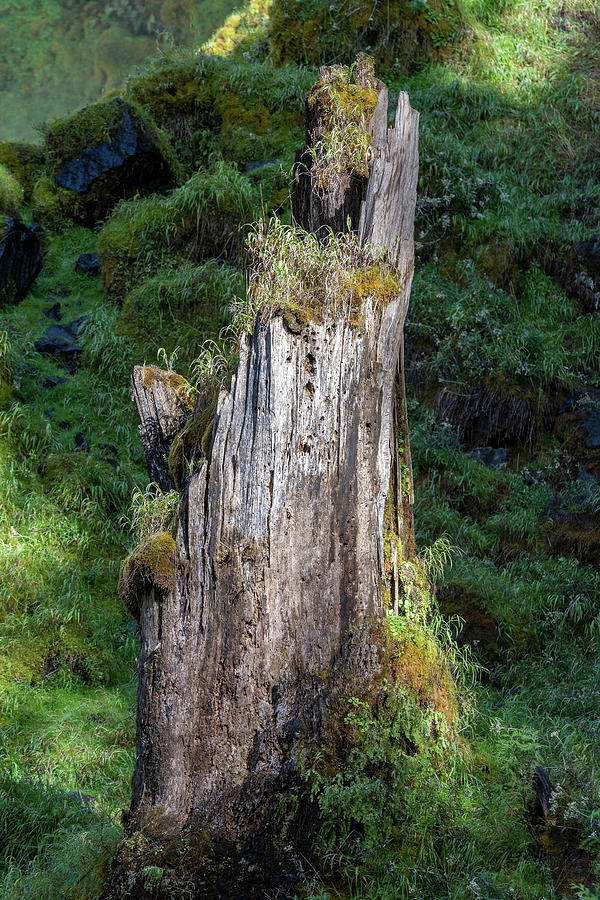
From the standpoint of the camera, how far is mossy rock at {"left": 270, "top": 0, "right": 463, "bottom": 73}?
1191 centimetres

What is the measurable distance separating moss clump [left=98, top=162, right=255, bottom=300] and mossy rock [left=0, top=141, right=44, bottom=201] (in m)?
2.04

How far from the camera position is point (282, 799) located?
3303 mm

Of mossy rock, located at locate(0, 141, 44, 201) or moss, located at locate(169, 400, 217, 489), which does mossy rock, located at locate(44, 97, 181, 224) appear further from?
moss, located at locate(169, 400, 217, 489)

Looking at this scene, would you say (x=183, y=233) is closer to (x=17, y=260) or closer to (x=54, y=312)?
(x=54, y=312)

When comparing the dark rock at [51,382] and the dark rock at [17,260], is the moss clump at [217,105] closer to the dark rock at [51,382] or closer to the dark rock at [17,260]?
the dark rock at [17,260]

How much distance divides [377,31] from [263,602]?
11.2 m

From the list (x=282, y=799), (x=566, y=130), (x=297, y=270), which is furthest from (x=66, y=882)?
(x=566, y=130)

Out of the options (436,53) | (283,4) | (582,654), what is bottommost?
(582,654)

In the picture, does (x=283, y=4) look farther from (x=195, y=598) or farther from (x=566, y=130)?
(x=195, y=598)

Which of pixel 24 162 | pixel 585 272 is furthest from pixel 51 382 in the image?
pixel 585 272

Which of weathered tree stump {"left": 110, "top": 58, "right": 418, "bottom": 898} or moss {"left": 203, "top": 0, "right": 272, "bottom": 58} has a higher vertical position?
moss {"left": 203, "top": 0, "right": 272, "bottom": 58}

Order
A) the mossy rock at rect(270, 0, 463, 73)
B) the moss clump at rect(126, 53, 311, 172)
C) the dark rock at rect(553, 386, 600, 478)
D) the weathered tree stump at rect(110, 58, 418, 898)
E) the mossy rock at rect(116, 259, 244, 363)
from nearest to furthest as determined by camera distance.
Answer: the weathered tree stump at rect(110, 58, 418, 898)
the dark rock at rect(553, 386, 600, 478)
the mossy rock at rect(116, 259, 244, 363)
the moss clump at rect(126, 53, 311, 172)
the mossy rock at rect(270, 0, 463, 73)

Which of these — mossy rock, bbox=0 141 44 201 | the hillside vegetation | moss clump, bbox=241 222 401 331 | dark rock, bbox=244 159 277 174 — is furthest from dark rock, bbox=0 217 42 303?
moss clump, bbox=241 222 401 331

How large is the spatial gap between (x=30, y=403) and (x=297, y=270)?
4.79 m
